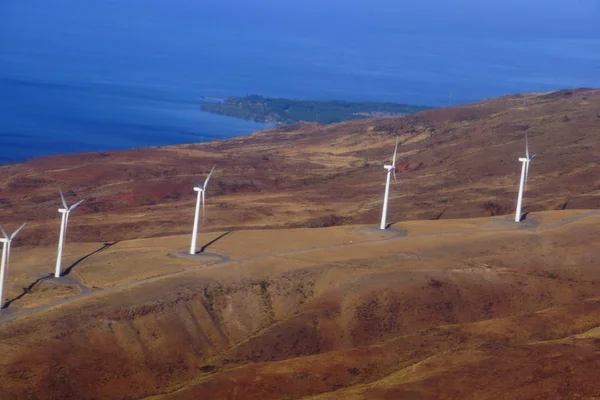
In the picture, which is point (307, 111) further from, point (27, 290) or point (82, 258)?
point (27, 290)

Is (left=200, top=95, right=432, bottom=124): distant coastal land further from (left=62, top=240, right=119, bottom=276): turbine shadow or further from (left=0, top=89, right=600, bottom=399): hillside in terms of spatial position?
(left=62, top=240, right=119, bottom=276): turbine shadow

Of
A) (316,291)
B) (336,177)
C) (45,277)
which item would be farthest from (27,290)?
(336,177)

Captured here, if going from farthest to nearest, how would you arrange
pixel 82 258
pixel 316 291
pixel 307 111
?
pixel 307 111
pixel 82 258
pixel 316 291

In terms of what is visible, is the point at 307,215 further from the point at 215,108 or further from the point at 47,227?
the point at 215,108

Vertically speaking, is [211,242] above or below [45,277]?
above

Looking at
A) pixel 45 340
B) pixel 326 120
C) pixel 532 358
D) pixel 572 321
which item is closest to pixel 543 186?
pixel 572 321

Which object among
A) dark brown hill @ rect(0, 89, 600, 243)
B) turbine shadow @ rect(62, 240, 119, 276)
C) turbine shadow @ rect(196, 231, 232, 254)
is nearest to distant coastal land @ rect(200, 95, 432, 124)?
dark brown hill @ rect(0, 89, 600, 243)

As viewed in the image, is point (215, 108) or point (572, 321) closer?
point (572, 321)

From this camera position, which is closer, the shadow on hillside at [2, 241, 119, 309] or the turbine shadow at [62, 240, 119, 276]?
the shadow on hillside at [2, 241, 119, 309]

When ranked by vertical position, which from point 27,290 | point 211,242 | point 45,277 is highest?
point 211,242
